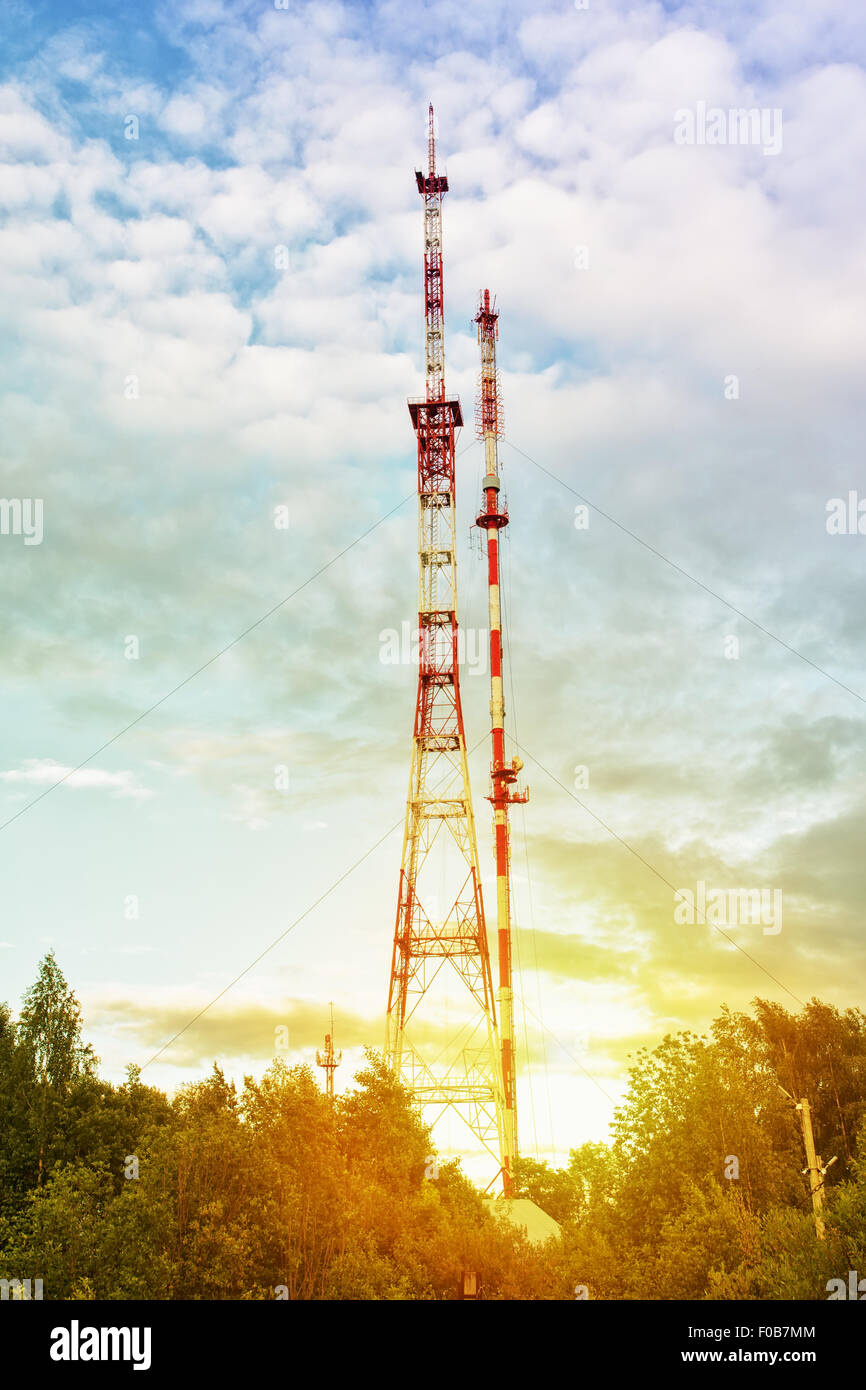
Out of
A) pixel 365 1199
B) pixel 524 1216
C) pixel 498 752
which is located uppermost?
pixel 498 752

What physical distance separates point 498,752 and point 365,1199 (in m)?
24.9

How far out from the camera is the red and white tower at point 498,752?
175 ft

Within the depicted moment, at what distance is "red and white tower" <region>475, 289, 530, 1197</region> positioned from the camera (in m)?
53.3

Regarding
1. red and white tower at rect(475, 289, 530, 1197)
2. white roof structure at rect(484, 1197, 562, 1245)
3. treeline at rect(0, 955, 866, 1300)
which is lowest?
white roof structure at rect(484, 1197, 562, 1245)

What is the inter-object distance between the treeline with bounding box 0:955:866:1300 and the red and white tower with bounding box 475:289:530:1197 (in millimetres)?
5910

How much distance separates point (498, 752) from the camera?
58.1m

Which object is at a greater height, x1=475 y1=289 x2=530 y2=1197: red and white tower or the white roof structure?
x1=475 y1=289 x2=530 y2=1197: red and white tower

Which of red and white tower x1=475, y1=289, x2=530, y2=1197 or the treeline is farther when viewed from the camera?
red and white tower x1=475, y1=289, x2=530, y2=1197

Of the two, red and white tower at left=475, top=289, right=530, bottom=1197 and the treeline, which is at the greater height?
red and white tower at left=475, top=289, right=530, bottom=1197

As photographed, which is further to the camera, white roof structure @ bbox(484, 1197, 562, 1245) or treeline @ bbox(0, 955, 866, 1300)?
white roof structure @ bbox(484, 1197, 562, 1245)

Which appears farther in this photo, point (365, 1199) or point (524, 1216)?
point (524, 1216)

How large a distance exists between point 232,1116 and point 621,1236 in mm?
15901
